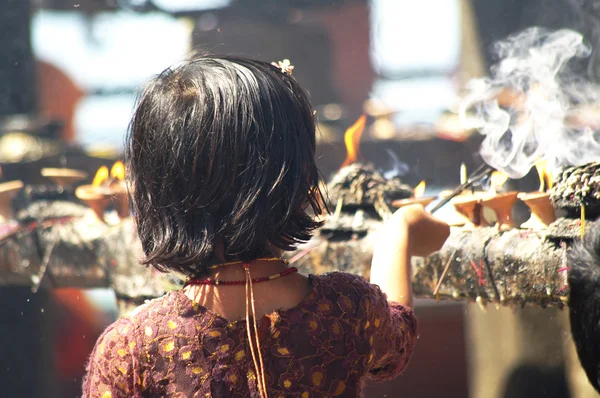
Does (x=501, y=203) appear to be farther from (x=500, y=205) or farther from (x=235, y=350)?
(x=235, y=350)

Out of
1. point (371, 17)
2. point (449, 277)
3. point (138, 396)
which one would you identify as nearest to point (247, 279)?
point (138, 396)

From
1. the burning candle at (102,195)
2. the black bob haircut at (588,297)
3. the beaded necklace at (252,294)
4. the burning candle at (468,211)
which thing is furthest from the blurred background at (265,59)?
the beaded necklace at (252,294)

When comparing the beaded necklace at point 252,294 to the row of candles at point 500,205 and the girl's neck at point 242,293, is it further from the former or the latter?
the row of candles at point 500,205

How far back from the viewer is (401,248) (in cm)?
136

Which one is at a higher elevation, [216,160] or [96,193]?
[96,193]

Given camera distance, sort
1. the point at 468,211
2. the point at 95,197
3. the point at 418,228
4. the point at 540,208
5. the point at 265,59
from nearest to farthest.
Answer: the point at 418,228
the point at 540,208
the point at 468,211
the point at 95,197
the point at 265,59

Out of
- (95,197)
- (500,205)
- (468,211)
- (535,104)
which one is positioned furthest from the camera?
(95,197)

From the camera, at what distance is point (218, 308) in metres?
1.15

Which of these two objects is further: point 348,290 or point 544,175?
point 544,175

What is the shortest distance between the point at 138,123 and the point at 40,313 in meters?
4.87

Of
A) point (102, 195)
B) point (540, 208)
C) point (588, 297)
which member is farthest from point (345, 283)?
point (102, 195)

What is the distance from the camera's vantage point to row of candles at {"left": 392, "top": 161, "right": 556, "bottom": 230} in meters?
2.37

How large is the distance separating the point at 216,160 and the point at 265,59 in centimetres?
334

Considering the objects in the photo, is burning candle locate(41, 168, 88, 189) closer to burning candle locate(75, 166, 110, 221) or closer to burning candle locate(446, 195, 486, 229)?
burning candle locate(75, 166, 110, 221)
